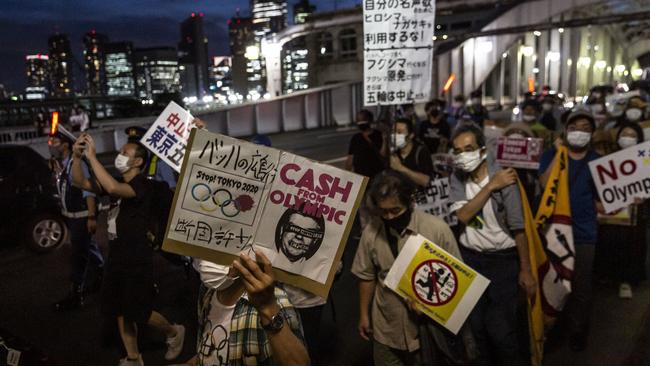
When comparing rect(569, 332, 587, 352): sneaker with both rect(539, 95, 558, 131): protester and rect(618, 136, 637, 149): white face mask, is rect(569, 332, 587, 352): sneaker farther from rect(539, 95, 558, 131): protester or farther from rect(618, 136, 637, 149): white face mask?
rect(539, 95, 558, 131): protester

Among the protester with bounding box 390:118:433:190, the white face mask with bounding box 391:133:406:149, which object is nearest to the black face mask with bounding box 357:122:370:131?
the protester with bounding box 390:118:433:190

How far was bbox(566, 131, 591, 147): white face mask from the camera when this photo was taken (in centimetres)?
467

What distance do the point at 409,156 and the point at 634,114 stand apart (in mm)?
4867

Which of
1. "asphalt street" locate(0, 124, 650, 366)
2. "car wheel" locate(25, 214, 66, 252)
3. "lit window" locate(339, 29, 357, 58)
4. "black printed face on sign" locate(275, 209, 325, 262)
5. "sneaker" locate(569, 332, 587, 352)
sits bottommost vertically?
"asphalt street" locate(0, 124, 650, 366)

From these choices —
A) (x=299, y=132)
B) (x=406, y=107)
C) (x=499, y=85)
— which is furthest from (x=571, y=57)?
(x=406, y=107)

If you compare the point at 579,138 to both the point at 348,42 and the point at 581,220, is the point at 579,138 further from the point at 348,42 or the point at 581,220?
the point at 348,42

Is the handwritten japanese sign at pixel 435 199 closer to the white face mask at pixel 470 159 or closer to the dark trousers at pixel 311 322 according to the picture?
the white face mask at pixel 470 159

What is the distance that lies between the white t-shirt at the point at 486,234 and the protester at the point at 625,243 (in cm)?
Result: 258

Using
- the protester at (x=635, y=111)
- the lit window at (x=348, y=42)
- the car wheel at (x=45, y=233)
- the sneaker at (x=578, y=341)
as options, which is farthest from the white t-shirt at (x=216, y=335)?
the lit window at (x=348, y=42)

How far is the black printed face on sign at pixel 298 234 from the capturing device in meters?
2.14

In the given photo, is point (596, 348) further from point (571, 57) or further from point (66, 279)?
point (571, 57)

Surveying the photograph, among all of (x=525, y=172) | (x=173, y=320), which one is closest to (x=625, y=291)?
(x=525, y=172)

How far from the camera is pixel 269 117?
2903 centimetres

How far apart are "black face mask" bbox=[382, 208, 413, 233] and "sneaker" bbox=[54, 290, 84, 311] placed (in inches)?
166
